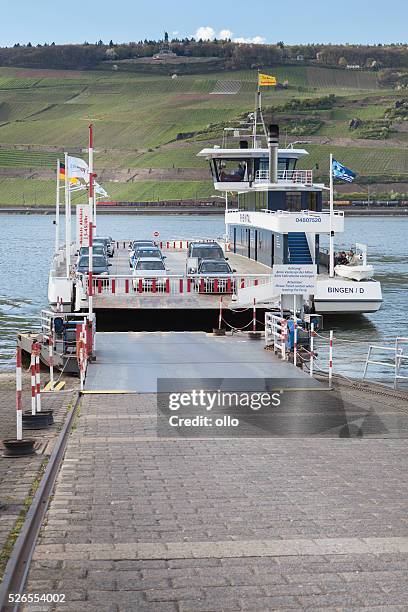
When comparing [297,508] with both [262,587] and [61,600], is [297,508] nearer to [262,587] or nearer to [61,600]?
[262,587]

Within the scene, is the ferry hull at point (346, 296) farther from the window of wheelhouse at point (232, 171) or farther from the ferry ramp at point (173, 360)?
the window of wheelhouse at point (232, 171)

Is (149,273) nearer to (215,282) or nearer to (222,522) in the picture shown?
(215,282)

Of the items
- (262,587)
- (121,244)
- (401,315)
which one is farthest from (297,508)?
(121,244)

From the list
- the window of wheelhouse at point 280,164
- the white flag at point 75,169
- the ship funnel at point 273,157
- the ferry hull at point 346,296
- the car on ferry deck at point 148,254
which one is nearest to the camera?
the ferry hull at point 346,296

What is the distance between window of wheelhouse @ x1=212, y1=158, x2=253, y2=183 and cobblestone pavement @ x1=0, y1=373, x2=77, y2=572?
113 ft

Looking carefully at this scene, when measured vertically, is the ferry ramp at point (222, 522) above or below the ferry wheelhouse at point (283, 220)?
below

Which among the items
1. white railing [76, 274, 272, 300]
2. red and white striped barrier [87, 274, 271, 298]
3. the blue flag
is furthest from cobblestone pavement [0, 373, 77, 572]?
the blue flag

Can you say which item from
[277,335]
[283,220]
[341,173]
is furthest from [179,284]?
[277,335]

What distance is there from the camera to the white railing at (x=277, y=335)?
22.3 metres

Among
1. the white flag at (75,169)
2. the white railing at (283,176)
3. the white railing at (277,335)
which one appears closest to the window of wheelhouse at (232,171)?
the white railing at (283,176)

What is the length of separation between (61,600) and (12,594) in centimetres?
33

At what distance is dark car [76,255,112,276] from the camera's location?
1513 inches

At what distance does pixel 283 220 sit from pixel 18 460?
27.8 meters

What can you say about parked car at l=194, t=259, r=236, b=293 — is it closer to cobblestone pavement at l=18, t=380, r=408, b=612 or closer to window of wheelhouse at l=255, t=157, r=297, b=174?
window of wheelhouse at l=255, t=157, r=297, b=174
